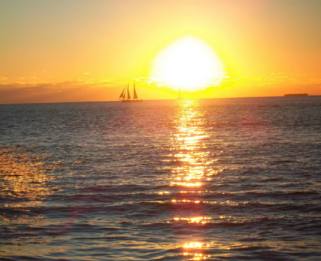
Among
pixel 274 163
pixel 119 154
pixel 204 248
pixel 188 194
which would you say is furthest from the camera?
pixel 119 154

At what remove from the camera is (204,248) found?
14820 millimetres

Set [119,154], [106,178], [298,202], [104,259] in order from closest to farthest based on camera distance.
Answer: [104,259] → [298,202] → [106,178] → [119,154]

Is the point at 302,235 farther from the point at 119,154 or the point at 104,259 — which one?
the point at 119,154

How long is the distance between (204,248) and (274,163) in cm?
2114

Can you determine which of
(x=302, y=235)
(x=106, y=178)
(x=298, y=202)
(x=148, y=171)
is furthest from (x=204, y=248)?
(x=148, y=171)

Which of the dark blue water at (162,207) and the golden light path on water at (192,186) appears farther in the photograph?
the golden light path on water at (192,186)

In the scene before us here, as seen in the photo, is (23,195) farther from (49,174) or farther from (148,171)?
(148,171)

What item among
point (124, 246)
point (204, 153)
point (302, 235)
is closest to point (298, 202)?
point (302, 235)

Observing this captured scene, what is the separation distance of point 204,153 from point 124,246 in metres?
29.1

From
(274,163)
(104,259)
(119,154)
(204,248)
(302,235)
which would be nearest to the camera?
(104,259)

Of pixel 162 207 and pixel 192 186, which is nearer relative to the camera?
pixel 162 207

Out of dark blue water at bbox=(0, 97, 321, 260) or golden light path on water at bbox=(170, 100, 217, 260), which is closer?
dark blue water at bbox=(0, 97, 321, 260)

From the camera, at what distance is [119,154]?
43031 millimetres

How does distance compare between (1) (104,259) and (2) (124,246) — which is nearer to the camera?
(1) (104,259)
